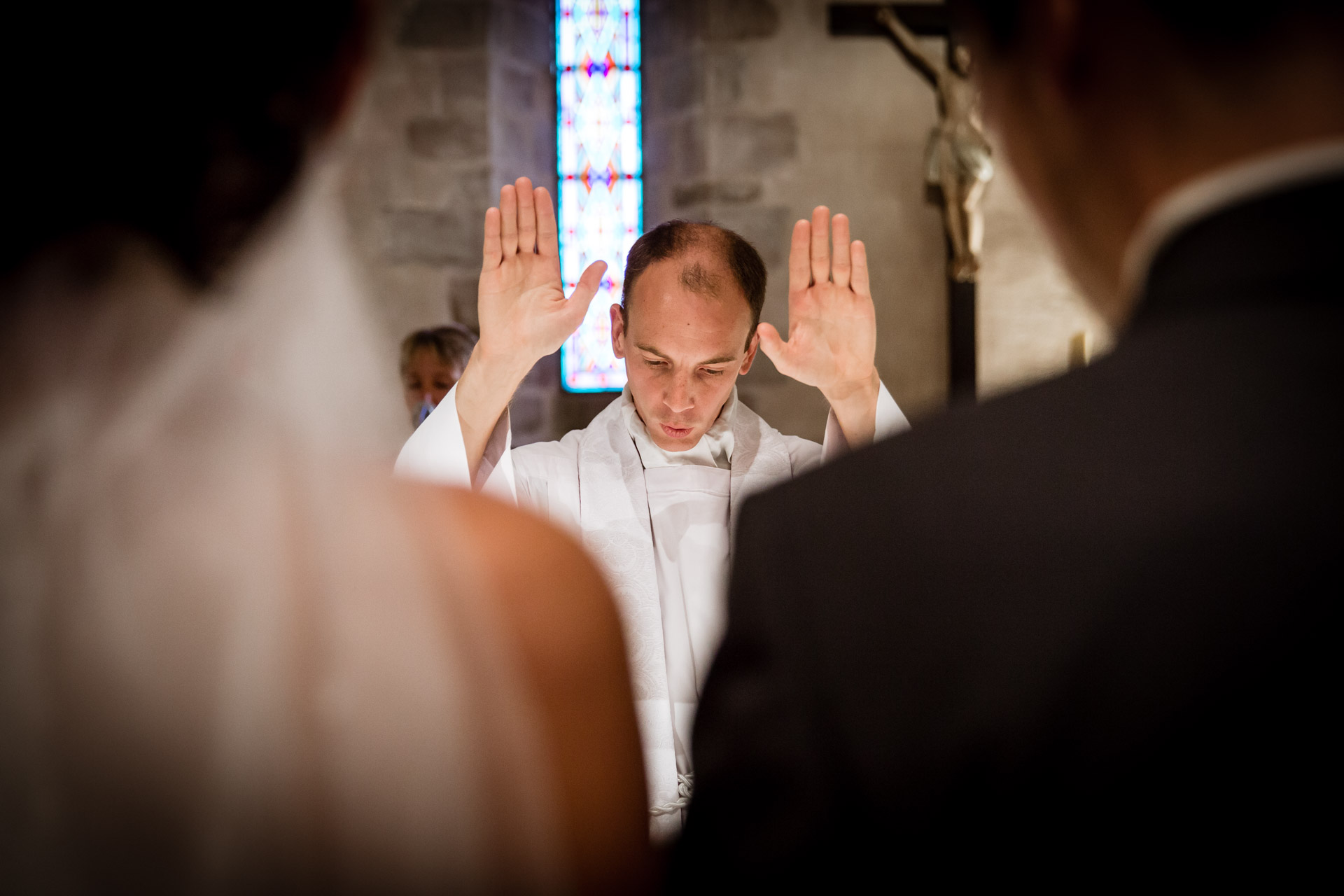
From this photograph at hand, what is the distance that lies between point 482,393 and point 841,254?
1.01 metres

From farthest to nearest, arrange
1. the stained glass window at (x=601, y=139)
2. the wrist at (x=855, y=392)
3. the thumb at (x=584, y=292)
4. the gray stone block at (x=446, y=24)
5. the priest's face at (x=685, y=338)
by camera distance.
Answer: the stained glass window at (x=601, y=139)
the gray stone block at (x=446, y=24)
the priest's face at (x=685, y=338)
the wrist at (x=855, y=392)
the thumb at (x=584, y=292)

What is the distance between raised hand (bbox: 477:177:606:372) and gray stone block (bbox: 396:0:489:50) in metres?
4.24

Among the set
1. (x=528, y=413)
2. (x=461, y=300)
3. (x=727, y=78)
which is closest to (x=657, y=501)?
(x=528, y=413)

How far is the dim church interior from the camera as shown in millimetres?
6176

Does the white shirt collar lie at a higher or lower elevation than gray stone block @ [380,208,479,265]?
lower

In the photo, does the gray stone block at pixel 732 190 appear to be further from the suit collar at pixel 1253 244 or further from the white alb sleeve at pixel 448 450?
the suit collar at pixel 1253 244

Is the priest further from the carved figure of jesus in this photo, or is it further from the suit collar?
the carved figure of jesus

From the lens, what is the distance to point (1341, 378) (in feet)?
2.07

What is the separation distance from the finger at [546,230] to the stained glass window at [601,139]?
13.2ft

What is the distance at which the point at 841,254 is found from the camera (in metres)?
2.56

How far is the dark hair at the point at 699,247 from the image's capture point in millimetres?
2865

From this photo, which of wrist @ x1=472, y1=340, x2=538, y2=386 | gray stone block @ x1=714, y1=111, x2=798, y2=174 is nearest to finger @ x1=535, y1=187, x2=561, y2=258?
wrist @ x1=472, y1=340, x2=538, y2=386

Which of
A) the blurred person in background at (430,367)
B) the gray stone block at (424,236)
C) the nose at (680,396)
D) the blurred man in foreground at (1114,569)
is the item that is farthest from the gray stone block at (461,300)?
the blurred man in foreground at (1114,569)

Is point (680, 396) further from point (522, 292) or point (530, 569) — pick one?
point (530, 569)
